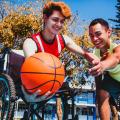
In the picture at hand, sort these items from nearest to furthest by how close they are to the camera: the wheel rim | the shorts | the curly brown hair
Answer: the wheel rim < the shorts < the curly brown hair

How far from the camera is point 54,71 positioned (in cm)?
504

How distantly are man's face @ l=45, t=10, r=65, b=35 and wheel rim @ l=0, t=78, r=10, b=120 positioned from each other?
3.50 feet

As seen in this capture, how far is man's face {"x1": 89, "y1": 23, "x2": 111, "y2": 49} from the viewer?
207 inches

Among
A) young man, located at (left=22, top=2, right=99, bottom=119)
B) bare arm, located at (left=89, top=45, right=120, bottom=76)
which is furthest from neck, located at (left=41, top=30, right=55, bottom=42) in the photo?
bare arm, located at (left=89, top=45, right=120, bottom=76)

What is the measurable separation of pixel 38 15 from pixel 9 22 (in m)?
2.23

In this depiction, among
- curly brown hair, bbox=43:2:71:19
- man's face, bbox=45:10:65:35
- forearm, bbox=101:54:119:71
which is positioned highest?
curly brown hair, bbox=43:2:71:19

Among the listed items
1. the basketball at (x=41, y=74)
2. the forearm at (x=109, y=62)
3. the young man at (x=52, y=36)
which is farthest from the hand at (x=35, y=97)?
the forearm at (x=109, y=62)

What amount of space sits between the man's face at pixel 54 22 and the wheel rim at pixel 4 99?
1068 millimetres

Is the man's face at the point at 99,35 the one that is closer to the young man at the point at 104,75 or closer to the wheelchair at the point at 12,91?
the young man at the point at 104,75

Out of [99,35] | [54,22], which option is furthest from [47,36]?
[99,35]

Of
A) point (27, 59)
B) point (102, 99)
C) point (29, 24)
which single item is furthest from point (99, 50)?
point (29, 24)

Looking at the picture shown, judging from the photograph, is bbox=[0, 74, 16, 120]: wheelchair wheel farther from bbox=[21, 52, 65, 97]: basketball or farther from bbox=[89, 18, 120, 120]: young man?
bbox=[89, 18, 120, 120]: young man

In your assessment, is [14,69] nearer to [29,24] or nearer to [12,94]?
[12,94]

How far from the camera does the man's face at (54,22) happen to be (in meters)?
5.75
